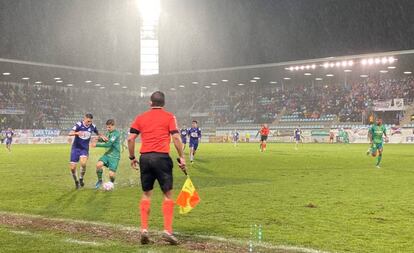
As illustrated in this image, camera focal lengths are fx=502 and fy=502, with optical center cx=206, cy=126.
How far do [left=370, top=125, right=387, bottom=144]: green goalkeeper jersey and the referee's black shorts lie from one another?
1611 cm

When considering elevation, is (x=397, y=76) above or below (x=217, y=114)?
above

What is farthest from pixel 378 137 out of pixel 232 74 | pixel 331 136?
pixel 232 74

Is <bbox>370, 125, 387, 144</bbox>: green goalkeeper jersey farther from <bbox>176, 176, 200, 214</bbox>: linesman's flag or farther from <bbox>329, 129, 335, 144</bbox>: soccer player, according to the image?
<bbox>329, 129, 335, 144</bbox>: soccer player

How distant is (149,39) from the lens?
6806 cm

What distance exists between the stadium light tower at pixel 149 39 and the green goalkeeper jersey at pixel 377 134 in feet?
155

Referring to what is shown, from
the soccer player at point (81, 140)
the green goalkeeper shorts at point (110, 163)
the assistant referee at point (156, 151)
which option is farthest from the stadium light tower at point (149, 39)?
the assistant referee at point (156, 151)

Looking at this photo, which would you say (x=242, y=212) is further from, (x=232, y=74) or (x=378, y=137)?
(x=232, y=74)

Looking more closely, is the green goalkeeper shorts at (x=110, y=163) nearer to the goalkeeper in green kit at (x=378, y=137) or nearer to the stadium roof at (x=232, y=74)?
the goalkeeper in green kit at (x=378, y=137)

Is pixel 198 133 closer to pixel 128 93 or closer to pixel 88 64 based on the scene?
pixel 88 64

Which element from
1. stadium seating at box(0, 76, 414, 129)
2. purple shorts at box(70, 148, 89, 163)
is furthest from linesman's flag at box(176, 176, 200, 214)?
stadium seating at box(0, 76, 414, 129)

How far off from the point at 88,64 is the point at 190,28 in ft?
42.5

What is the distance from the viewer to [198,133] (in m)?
26.4

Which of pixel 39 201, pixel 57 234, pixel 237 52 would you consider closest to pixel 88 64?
pixel 237 52

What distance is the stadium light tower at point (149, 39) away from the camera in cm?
6557
